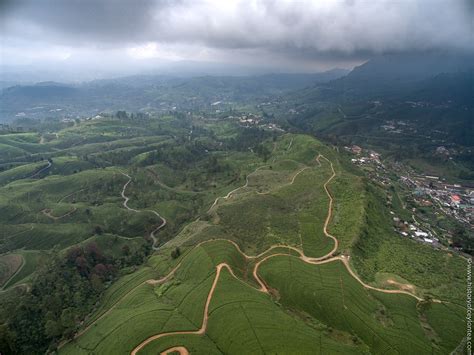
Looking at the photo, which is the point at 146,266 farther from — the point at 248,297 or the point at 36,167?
the point at 36,167

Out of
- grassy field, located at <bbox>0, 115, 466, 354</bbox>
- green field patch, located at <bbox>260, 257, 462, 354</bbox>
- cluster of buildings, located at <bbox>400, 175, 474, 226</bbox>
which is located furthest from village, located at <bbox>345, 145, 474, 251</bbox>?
green field patch, located at <bbox>260, 257, 462, 354</bbox>

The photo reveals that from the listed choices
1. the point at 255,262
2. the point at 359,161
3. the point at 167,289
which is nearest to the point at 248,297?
the point at 255,262

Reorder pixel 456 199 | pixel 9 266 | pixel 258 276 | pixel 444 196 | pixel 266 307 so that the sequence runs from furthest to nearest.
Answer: pixel 444 196 < pixel 456 199 < pixel 9 266 < pixel 258 276 < pixel 266 307

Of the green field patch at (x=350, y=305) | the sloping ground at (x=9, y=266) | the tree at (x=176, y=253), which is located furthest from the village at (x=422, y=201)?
the sloping ground at (x=9, y=266)

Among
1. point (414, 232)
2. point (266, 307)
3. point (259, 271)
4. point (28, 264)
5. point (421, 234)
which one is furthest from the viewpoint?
point (28, 264)

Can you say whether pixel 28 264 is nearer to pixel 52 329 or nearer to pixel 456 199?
pixel 52 329

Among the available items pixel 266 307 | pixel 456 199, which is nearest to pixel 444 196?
pixel 456 199

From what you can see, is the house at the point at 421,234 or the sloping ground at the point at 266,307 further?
the house at the point at 421,234

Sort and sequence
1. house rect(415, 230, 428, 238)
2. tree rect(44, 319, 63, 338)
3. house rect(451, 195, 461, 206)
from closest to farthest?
1. tree rect(44, 319, 63, 338)
2. house rect(415, 230, 428, 238)
3. house rect(451, 195, 461, 206)

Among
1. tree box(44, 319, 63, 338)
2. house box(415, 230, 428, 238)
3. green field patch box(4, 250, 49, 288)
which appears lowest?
green field patch box(4, 250, 49, 288)

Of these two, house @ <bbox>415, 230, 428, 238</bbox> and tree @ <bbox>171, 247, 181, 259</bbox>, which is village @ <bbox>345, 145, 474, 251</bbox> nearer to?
house @ <bbox>415, 230, 428, 238</bbox>

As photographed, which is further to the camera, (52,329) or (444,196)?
(444,196)

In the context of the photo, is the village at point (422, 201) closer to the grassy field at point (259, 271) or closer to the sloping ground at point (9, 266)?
the grassy field at point (259, 271)
